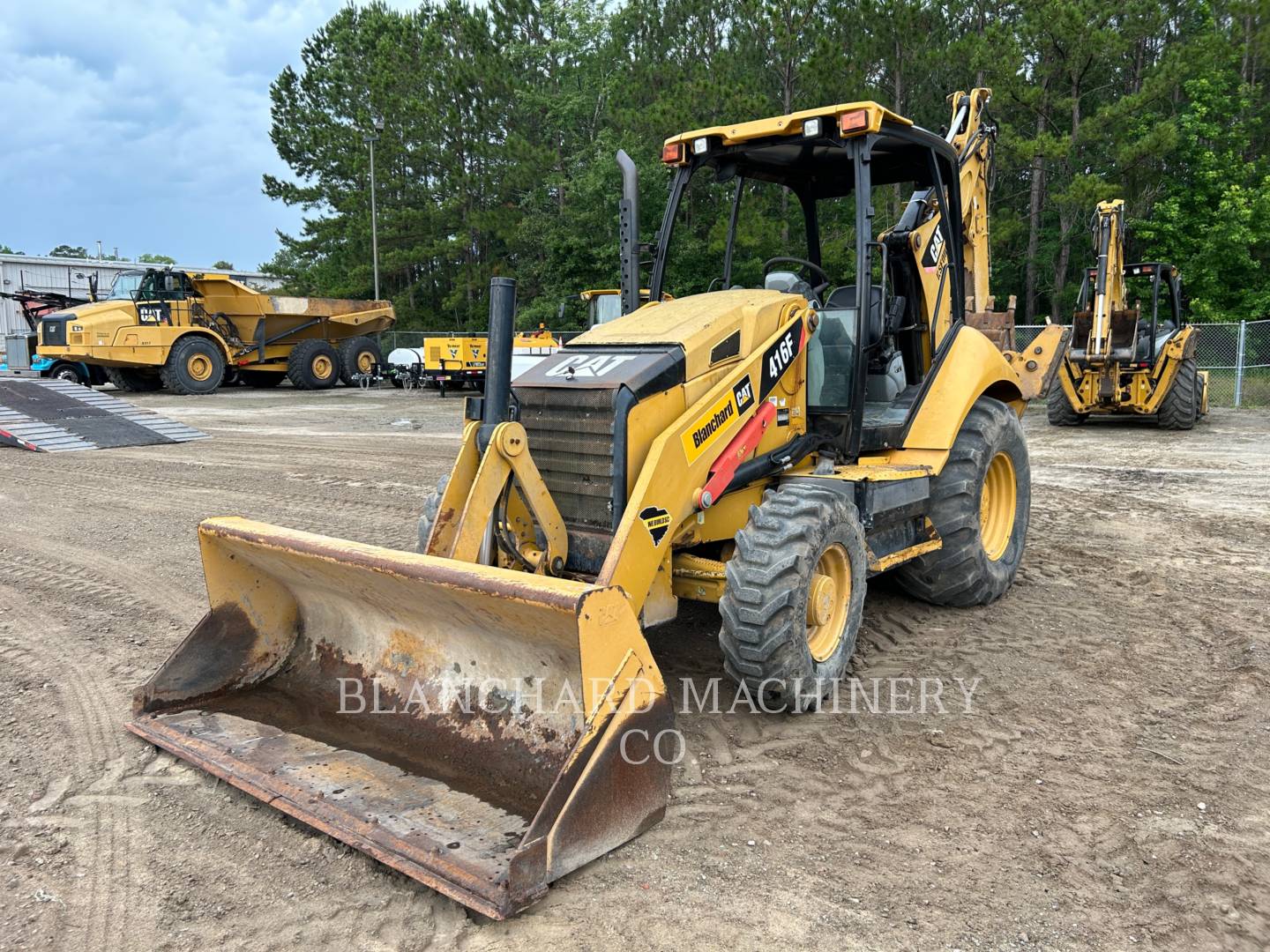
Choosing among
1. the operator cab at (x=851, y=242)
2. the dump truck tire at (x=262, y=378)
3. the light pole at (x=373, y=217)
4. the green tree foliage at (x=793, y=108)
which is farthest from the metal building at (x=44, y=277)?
the operator cab at (x=851, y=242)

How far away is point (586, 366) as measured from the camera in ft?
13.4

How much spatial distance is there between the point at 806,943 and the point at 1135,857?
1.16 meters

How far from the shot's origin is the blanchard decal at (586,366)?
3.98 m

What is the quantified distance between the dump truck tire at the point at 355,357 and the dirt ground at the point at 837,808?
2028 centimetres

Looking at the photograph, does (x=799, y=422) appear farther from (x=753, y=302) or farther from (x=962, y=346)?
(x=962, y=346)

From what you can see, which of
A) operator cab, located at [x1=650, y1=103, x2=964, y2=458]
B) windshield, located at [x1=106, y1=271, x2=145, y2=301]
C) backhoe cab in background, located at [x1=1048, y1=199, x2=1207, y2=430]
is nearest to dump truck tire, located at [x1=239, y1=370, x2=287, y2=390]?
windshield, located at [x1=106, y1=271, x2=145, y2=301]

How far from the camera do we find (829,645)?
4000 millimetres

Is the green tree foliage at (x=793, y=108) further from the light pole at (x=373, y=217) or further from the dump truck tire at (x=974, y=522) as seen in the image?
the dump truck tire at (x=974, y=522)

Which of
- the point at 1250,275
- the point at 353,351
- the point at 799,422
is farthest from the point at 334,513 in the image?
the point at 1250,275

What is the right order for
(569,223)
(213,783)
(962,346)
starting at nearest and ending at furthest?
(213,783) → (962,346) → (569,223)

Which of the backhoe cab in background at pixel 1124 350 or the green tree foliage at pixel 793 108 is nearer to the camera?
the backhoe cab in background at pixel 1124 350

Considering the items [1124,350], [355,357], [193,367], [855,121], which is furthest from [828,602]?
[355,357]

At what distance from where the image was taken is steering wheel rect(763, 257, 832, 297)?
202 inches

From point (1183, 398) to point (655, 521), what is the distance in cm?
1344
